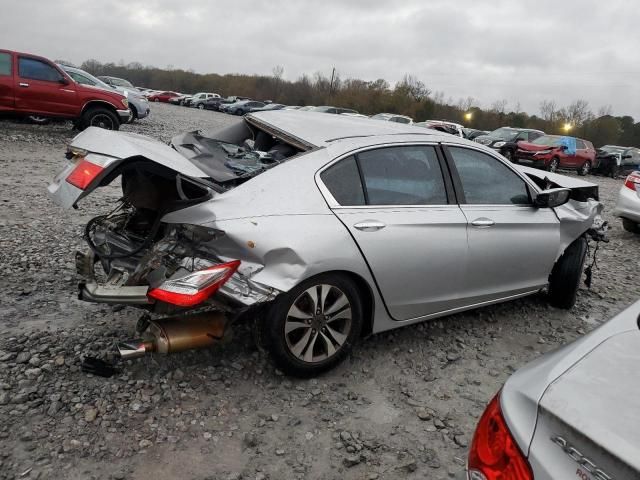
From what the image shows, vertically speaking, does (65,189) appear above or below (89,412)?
above

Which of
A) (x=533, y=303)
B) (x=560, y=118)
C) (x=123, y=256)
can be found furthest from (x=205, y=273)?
(x=560, y=118)

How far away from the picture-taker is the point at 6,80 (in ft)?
33.3

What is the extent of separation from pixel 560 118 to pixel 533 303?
63025 millimetres

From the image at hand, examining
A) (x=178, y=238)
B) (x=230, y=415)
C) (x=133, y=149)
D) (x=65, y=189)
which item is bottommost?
(x=230, y=415)

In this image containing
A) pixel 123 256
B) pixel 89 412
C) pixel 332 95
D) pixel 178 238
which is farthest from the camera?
pixel 332 95

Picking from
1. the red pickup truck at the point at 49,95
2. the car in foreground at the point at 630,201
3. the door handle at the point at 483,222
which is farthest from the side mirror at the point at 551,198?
the red pickup truck at the point at 49,95

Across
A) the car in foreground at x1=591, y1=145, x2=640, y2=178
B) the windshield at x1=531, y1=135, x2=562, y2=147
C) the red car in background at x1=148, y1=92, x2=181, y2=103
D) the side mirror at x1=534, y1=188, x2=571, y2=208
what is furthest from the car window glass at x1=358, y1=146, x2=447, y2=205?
the red car in background at x1=148, y1=92, x2=181, y2=103

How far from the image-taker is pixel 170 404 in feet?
8.67

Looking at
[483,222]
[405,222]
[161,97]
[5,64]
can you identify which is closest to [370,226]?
[405,222]

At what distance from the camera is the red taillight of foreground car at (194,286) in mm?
2420

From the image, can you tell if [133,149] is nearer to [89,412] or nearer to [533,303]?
[89,412]

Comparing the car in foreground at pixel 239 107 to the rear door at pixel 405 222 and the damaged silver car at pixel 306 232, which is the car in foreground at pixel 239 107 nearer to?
the damaged silver car at pixel 306 232

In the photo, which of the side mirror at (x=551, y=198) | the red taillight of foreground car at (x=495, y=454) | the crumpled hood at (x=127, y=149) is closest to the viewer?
the red taillight of foreground car at (x=495, y=454)

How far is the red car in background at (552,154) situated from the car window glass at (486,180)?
50.6 ft
